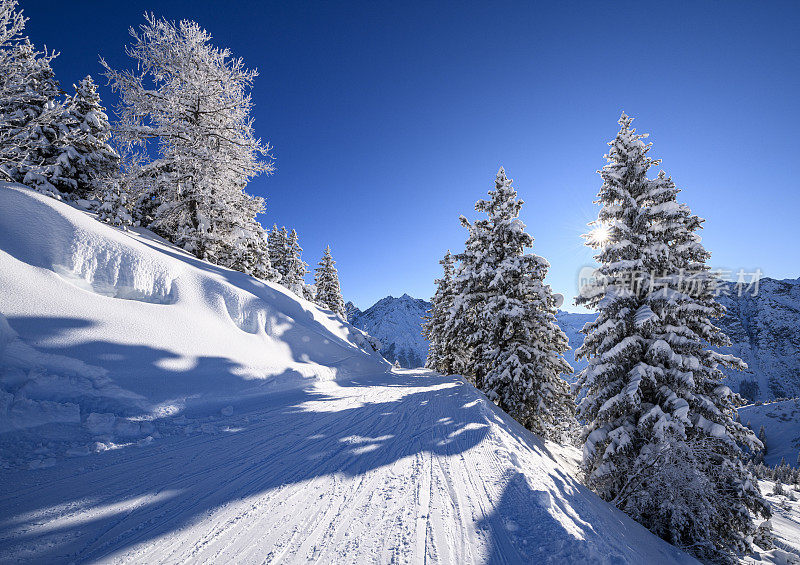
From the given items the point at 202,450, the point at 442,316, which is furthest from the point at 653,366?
the point at 442,316

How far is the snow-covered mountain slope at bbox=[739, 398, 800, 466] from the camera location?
291ft

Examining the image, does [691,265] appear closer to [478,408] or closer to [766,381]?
[478,408]

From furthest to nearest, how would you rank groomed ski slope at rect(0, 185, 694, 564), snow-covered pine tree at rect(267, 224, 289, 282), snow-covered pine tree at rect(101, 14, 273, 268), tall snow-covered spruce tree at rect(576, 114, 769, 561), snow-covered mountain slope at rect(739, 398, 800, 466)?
1. snow-covered mountain slope at rect(739, 398, 800, 466)
2. snow-covered pine tree at rect(267, 224, 289, 282)
3. snow-covered pine tree at rect(101, 14, 273, 268)
4. tall snow-covered spruce tree at rect(576, 114, 769, 561)
5. groomed ski slope at rect(0, 185, 694, 564)

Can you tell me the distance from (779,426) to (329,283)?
153299mm

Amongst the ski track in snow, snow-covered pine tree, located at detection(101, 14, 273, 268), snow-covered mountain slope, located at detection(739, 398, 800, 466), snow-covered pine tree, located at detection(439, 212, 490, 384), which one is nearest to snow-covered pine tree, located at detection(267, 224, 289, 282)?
snow-covered pine tree, located at detection(101, 14, 273, 268)

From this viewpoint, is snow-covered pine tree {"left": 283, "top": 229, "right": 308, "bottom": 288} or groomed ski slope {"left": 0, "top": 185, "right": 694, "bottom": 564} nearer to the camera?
groomed ski slope {"left": 0, "top": 185, "right": 694, "bottom": 564}

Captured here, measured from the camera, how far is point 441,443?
5.20 meters

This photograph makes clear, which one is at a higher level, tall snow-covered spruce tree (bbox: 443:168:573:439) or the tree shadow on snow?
tall snow-covered spruce tree (bbox: 443:168:573:439)

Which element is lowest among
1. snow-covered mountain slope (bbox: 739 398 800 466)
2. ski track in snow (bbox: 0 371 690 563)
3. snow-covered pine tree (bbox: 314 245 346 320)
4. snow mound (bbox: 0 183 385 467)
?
snow-covered mountain slope (bbox: 739 398 800 466)

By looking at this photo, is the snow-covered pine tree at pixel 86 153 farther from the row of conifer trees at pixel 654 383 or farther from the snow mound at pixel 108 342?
the row of conifer trees at pixel 654 383

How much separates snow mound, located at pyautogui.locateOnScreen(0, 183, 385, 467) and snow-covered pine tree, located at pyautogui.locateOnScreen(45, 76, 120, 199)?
1351cm

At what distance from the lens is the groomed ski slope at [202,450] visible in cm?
263

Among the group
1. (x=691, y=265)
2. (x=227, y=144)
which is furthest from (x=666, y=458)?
(x=227, y=144)

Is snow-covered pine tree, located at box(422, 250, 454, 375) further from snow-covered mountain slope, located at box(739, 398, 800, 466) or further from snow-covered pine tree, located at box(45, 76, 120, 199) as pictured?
snow-covered mountain slope, located at box(739, 398, 800, 466)
